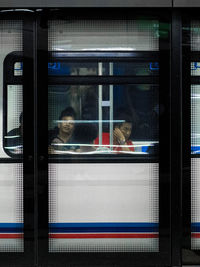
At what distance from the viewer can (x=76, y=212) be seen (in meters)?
4.93

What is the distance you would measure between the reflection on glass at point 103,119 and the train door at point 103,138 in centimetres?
1

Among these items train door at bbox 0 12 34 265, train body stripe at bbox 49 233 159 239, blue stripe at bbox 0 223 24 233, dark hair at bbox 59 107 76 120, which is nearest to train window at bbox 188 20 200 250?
train body stripe at bbox 49 233 159 239

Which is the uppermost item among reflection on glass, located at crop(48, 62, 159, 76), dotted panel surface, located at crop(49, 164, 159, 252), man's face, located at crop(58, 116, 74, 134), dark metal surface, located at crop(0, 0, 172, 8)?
dark metal surface, located at crop(0, 0, 172, 8)

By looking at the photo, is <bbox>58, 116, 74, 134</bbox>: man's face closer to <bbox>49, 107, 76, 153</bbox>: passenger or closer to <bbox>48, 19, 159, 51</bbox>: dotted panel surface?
<bbox>49, 107, 76, 153</bbox>: passenger

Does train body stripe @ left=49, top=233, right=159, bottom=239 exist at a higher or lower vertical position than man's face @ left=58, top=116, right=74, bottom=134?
lower

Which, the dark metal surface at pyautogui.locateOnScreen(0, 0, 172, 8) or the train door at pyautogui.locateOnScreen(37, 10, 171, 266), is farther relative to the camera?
the train door at pyautogui.locateOnScreen(37, 10, 171, 266)

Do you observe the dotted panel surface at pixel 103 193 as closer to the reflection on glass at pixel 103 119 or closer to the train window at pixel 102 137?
the train window at pixel 102 137

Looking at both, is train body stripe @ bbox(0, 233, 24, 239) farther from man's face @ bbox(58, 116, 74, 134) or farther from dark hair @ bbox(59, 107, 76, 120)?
dark hair @ bbox(59, 107, 76, 120)

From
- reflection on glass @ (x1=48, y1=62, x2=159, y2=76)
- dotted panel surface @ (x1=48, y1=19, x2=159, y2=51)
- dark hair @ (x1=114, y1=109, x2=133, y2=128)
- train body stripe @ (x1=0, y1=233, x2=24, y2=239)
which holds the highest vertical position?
dotted panel surface @ (x1=48, y1=19, x2=159, y2=51)

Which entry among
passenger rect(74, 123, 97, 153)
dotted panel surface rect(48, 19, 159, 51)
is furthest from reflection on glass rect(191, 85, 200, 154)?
passenger rect(74, 123, 97, 153)

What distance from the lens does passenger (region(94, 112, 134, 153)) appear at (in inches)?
195

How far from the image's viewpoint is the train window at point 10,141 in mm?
4918

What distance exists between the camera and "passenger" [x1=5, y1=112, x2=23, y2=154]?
493 cm

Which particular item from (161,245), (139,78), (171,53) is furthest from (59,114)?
(161,245)
